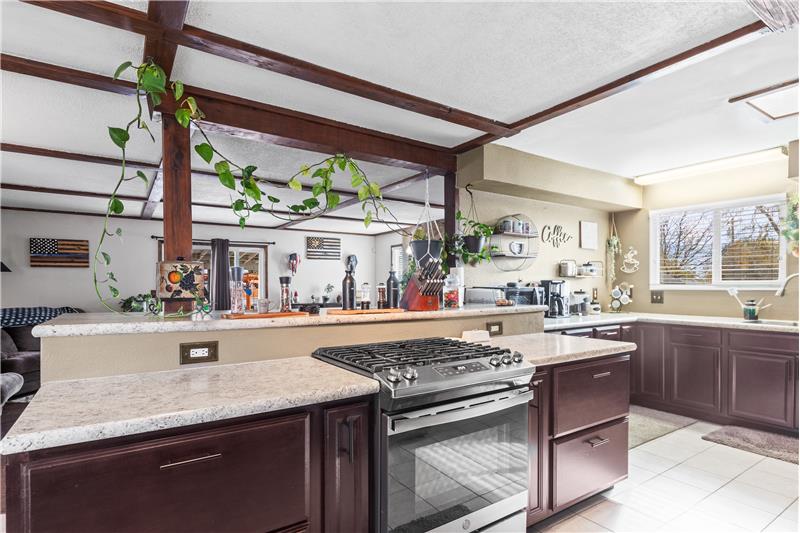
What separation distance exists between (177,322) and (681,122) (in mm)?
3436

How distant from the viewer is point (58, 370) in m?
1.53

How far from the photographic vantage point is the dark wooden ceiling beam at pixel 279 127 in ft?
7.00

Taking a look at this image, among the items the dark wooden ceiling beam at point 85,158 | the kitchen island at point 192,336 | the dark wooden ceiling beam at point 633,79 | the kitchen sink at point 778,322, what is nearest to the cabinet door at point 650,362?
the kitchen sink at point 778,322

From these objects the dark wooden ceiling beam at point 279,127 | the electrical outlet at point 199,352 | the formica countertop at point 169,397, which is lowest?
the formica countertop at point 169,397

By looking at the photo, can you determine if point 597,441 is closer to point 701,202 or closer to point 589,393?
point 589,393

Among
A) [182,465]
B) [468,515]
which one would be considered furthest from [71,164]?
[468,515]

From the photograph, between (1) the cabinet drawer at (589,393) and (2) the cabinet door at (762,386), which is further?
(2) the cabinet door at (762,386)

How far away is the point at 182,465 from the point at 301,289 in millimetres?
7789

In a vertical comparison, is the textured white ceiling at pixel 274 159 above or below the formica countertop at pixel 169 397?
above

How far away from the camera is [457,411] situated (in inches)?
63.9

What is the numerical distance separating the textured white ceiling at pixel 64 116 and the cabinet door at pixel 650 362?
453cm

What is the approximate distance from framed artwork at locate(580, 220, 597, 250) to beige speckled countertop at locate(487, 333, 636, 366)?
7.92 feet

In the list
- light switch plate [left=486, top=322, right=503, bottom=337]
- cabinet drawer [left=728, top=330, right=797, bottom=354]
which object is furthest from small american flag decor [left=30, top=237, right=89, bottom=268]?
cabinet drawer [left=728, top=330, right=797, bottom=354]

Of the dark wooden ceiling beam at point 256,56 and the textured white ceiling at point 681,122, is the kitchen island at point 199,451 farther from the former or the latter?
the textured white ceiling at point 681,122
